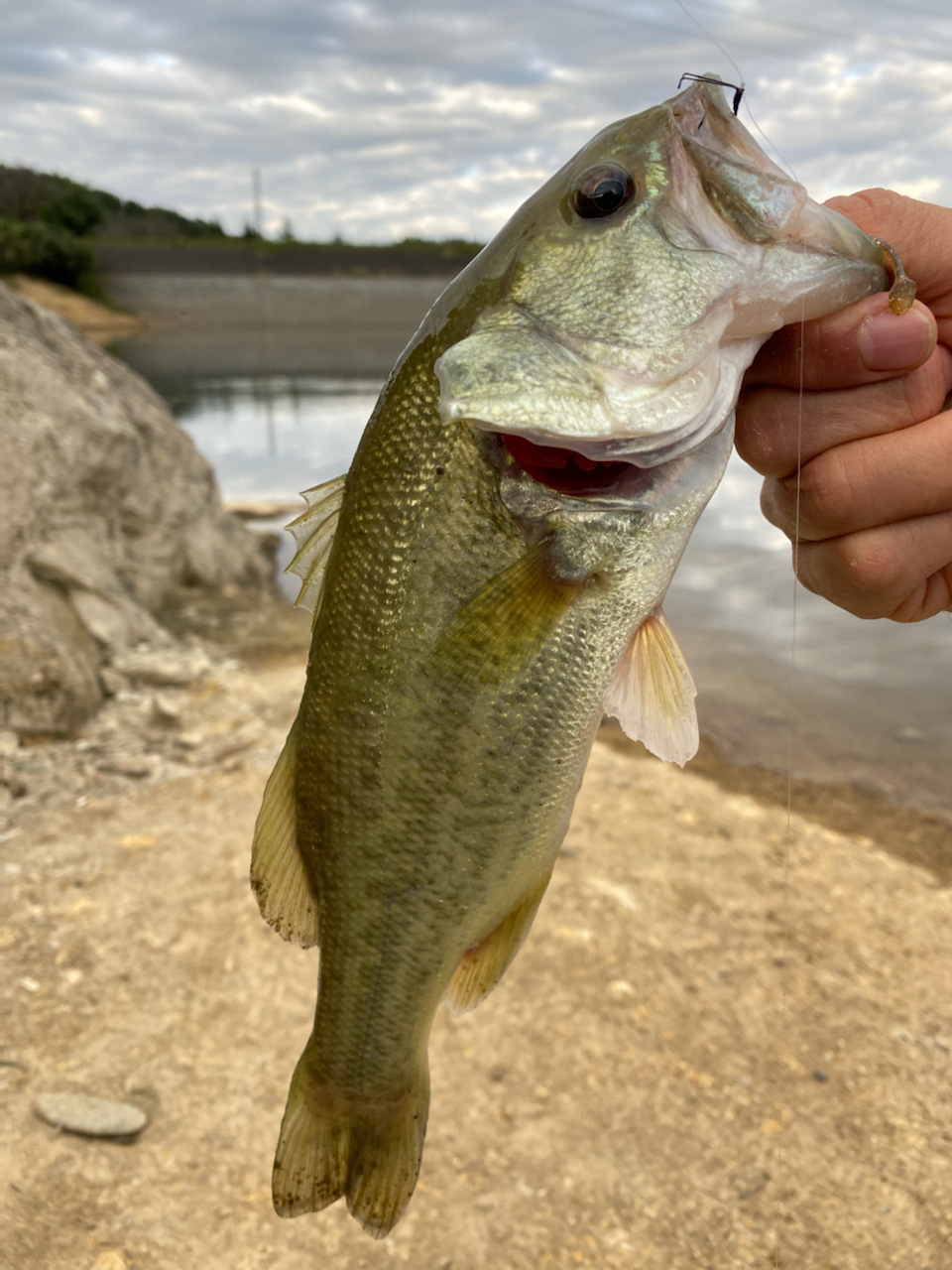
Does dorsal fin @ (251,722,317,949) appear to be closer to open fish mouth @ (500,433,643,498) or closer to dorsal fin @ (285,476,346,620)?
dorsal fin @ (285,476,346,620)

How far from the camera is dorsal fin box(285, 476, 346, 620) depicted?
1789 mm

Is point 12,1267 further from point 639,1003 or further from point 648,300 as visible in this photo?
point 648,300

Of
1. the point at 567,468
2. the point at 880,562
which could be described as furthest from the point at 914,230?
the point at 567,468

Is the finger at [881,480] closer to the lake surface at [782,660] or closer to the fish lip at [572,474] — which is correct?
the fish lip at [572,474]

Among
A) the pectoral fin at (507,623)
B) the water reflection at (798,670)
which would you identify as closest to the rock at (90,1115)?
the pectoral fin at (507,623)

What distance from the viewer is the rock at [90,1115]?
9.89ft

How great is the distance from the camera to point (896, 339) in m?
1.65

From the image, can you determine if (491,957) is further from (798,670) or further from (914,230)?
(798,670)

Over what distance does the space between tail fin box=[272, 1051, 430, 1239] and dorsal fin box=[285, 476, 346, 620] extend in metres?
1.04

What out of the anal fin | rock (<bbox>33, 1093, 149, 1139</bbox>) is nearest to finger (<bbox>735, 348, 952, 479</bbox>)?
the anal fin

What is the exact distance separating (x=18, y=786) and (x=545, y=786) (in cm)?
398

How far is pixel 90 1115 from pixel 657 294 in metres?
3.04

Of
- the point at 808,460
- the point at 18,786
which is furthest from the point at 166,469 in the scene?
the point at 808,460

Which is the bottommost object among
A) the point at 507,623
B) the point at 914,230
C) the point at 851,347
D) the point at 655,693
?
the point at 655,693
